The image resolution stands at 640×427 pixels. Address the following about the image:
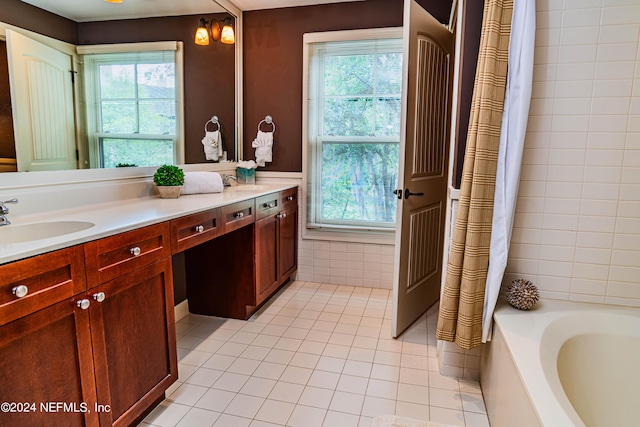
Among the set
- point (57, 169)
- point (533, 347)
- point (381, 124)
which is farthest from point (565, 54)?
point (57, 169)

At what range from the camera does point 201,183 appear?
2557 millimetres

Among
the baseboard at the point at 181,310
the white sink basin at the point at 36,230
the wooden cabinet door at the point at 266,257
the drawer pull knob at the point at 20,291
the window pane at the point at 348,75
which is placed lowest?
the baseboard at the point at 181,310

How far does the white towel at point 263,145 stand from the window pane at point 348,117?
48 centimetres

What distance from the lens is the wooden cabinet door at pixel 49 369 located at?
1108 millimetres

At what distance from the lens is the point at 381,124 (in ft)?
10.6

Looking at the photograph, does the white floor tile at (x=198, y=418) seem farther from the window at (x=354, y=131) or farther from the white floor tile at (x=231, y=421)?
the window at (x=354, y=131)

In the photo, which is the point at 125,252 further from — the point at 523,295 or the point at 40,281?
the point at 523,295

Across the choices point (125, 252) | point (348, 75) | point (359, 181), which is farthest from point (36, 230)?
point (348, 75)

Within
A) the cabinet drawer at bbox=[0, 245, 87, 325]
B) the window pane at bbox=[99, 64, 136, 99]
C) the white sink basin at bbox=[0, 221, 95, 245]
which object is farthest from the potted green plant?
the cabinet drawer at bbox=[0, 245, 87, 325]

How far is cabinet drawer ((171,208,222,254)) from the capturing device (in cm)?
182

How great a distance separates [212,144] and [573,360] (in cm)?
262

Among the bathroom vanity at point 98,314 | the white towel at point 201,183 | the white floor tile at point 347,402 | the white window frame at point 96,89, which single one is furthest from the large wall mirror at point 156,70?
the white floor tile at point 347,402

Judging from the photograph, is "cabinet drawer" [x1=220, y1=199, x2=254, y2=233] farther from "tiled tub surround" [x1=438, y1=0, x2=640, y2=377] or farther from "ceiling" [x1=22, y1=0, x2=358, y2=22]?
"tiled tub surround" [x1=438, y1=0, x2=640, y2=377]

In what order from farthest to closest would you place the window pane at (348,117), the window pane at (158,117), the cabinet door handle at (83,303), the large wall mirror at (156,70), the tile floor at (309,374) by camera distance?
1. the window pane at (348,117)
2. the window pane at (158,117)
3. the tile floor at (309,374)
4. the large wall mirror at (156,70)
5. the cabinet door handle at (83,303)
